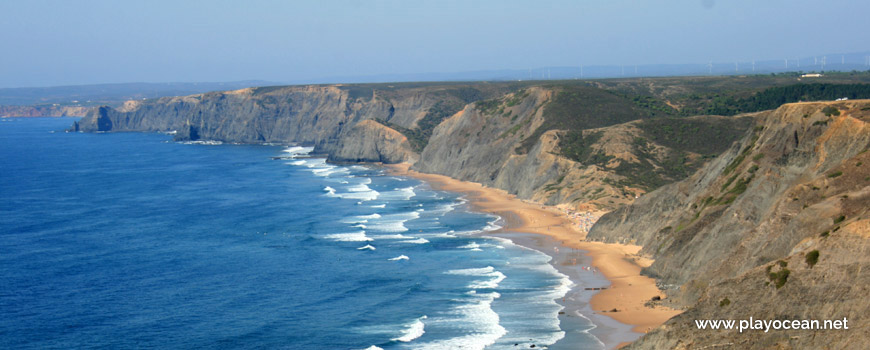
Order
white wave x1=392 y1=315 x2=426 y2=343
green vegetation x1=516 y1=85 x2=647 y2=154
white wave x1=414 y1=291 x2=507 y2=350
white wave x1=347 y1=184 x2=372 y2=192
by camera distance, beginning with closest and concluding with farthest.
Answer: white wave x1=414 y1=291 x2=507 y2=350 → white wave x1=392 y1=315 x2=426 y2=343 → white wave x1=347 y1=184 x2=372 y2=192 → green vegetation x1=516 y1=85 x2=647 y2=154

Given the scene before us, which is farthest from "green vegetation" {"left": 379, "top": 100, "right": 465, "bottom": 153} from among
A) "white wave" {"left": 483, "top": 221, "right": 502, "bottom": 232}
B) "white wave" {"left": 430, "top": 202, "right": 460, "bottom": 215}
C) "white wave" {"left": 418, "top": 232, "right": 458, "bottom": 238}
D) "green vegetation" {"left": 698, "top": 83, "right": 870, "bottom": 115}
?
"white wave" {"left": 418, "top": 232, "right": 458, "bottom": 238}

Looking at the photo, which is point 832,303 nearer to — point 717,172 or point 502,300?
point 502,300

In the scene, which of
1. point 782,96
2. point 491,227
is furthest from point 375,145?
point 491,227

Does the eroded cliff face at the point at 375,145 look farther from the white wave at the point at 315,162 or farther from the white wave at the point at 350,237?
the white wave at the point at 350,237

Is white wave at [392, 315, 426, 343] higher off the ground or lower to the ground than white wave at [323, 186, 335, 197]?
higher

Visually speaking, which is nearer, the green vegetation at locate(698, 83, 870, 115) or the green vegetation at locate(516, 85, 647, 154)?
the green vegetation at locate(516, 85, 647, 154)

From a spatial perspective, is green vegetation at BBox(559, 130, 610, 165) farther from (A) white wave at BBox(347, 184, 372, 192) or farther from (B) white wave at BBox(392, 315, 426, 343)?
(B) white wave at BBox(392, 315, 426, 343)

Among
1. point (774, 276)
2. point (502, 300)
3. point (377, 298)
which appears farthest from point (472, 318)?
point (774, 276)

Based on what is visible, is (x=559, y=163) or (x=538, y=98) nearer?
(x=559, y=163)
